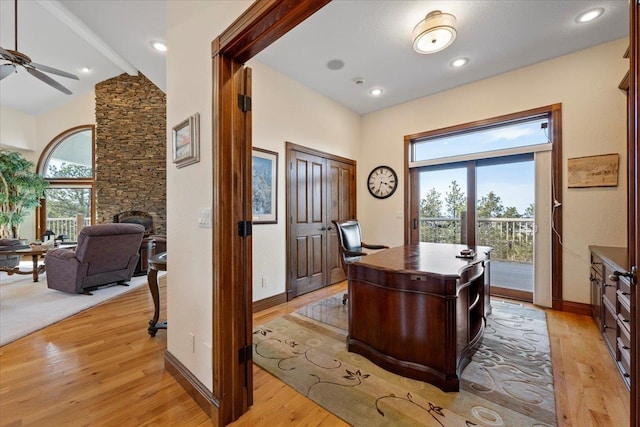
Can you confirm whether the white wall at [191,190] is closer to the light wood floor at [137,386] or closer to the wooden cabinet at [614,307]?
the light wood floor at [137,386]

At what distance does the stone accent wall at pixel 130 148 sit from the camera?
6371mm

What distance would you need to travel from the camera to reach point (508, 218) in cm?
365

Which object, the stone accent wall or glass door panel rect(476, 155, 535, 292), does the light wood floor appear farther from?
the stone accent wall

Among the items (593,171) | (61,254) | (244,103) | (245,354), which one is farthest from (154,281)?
(593,171)

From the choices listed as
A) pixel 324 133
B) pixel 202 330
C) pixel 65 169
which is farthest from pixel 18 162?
pixel 202 330

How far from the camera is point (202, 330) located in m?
1.60

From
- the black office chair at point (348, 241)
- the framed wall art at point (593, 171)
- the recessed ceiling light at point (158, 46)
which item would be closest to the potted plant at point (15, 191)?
the recessed ceiling light at point (158, 46)

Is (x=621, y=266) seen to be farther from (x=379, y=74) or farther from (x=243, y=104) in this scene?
(x=379, y=74)

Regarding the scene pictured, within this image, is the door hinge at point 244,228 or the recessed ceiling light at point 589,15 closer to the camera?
the door hinge at point 244,228

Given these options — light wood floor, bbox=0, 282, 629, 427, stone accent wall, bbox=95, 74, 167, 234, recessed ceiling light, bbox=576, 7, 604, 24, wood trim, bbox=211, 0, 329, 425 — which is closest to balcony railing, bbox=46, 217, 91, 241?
stone accent wall, bbox=95, 74, 167, 234

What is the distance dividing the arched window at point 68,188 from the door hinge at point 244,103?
775 cm

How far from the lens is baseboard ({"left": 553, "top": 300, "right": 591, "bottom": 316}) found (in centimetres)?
296

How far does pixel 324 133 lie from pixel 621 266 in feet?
11.5

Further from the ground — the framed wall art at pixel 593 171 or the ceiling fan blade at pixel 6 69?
the ceiling fan blade at pixel 6 69
